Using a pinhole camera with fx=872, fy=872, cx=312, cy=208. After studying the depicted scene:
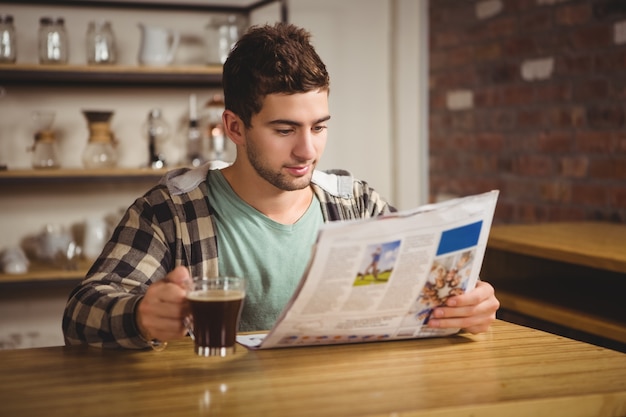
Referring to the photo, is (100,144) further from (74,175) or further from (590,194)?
(590,194)

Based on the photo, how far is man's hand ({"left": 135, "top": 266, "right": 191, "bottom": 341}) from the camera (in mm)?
1282

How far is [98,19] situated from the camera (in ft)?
11.9

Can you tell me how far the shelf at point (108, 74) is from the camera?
325 centimetres

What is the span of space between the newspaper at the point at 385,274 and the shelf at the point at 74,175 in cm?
207

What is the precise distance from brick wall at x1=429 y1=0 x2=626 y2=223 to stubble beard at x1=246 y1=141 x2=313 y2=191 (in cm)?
167

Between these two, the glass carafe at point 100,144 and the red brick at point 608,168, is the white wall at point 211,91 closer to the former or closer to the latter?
the glass carafe at point 100,144

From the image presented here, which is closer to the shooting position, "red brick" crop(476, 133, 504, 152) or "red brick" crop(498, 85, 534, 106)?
"red brick" crop(498, 85, 534, 106)

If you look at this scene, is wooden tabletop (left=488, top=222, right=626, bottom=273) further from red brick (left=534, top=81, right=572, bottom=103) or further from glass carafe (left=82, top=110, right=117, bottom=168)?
glass carafe (left=82, top=110, right=117, bottom=168)

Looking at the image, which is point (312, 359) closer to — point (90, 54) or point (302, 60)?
point (302, 60)

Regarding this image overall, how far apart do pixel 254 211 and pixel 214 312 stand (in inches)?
21.4

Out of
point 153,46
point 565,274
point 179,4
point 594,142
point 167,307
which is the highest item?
point 179,4

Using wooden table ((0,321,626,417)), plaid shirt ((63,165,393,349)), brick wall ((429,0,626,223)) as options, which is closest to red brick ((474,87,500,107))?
brick wall ((429,0,626,223))

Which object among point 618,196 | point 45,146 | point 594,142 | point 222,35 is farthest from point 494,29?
point 45,146

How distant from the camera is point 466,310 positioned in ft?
4.72
